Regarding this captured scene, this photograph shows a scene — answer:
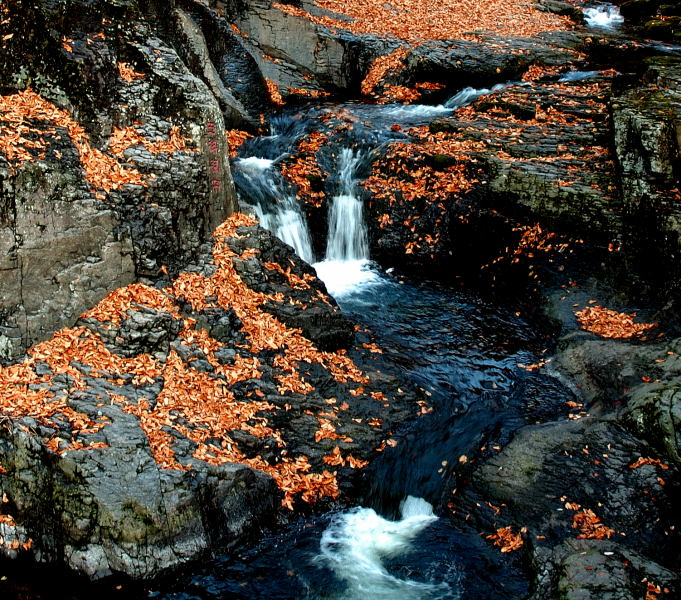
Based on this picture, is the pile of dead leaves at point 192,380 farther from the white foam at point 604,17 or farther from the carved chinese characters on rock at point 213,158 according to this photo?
the white foam at point 604,17

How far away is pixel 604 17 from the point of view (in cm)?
1984

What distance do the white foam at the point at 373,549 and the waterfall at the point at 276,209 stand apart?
20.8 ft

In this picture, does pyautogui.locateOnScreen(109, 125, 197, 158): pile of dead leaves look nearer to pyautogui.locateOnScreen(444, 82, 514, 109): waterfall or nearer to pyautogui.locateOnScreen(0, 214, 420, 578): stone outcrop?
pyautogui.locateOnScreen(0, 214, 420, 578): stone outcrop

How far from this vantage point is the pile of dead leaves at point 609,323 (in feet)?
31.8

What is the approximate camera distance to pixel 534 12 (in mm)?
19641

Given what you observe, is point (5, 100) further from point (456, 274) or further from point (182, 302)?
point (456, 274)

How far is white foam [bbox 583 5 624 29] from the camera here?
19281 mm

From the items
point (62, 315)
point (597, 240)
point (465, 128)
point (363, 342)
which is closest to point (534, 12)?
point (465, 128)

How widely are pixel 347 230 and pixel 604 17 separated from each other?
13697 millimetres

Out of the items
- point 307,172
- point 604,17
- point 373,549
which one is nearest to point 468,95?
point 307,172

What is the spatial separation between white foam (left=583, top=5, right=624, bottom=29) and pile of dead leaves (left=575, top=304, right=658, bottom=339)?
12871 millimetres

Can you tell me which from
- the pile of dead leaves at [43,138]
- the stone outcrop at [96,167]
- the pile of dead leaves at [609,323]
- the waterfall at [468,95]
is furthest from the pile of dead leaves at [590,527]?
the waterfall at [468,95]

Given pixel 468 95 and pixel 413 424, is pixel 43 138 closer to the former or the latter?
pixel 413 424

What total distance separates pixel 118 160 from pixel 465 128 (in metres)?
8.05
